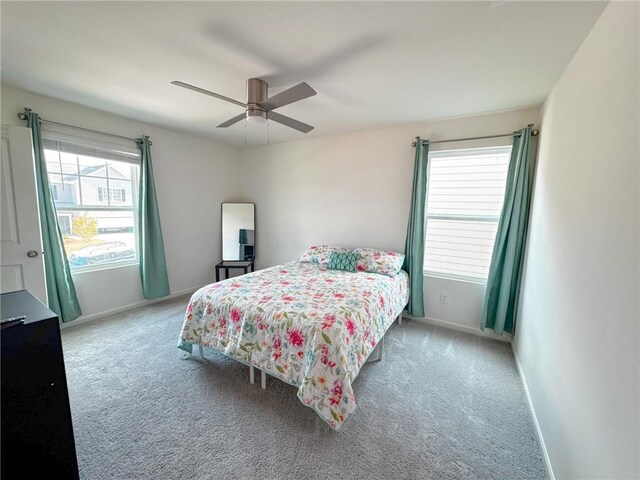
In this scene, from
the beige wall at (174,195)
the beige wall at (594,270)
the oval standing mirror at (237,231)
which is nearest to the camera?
the beige wall at (594,270)

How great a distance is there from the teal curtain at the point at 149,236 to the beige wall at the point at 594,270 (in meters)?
4.00

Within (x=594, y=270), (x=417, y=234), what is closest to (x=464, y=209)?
(x=417, y=234)

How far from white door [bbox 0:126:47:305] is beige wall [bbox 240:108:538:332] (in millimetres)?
2552

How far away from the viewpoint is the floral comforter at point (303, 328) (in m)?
1.57

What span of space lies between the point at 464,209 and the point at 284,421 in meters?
2.68

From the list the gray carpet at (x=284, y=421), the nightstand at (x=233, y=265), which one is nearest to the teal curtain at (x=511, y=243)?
the gray carpet at (x=284, y=421)

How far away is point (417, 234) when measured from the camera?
2969 mm

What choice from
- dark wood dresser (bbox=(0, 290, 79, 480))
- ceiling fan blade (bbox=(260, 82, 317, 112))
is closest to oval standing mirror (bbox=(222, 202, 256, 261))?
ceiling fan blade (bbox=(260, 82, 317, 112))

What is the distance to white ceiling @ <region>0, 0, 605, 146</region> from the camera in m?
1.33

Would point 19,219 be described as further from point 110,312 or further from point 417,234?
point 417,234

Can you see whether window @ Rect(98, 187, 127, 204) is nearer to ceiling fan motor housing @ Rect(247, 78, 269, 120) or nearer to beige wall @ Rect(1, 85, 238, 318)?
beige wall @ Rect(1, 85, 238, 318)

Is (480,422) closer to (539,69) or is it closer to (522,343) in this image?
(522,343)

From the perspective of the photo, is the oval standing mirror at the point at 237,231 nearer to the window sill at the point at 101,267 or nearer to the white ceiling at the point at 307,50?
the window sill at the point at 101,267

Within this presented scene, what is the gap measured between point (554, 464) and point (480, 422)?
39 cm
